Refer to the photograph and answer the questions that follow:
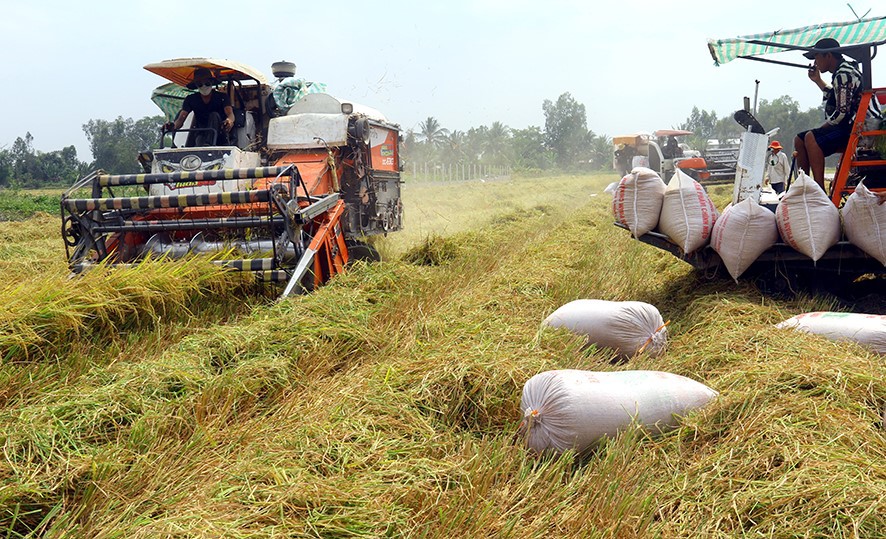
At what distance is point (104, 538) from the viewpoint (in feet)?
7.44

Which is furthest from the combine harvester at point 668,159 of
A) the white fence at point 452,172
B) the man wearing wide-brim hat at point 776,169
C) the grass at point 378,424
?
the white fence at point 452,172

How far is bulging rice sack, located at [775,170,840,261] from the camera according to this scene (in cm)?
482

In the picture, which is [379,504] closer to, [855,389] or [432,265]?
[855,389]

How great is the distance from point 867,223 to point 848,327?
1.19 meters

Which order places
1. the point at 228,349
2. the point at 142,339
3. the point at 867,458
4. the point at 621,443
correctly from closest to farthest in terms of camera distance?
the point at 867,458 → the point at 621,443 → the point at 228,349 → the point at 142,339

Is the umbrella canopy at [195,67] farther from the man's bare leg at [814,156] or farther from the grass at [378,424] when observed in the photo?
the man's bare leg at [814,156]

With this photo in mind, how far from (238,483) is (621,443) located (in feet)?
5.15

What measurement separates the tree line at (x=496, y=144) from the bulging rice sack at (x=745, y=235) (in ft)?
118

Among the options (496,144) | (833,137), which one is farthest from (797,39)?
(496,144)

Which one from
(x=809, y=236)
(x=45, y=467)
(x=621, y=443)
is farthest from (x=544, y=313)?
(x=45, y=467)

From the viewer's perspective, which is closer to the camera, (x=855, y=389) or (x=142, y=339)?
(x=855, y=389)

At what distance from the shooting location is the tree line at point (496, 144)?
48375mm

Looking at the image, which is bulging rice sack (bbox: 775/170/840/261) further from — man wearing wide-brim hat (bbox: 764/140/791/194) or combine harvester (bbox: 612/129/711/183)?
combine harvester (bbox: 612/129/711/183)

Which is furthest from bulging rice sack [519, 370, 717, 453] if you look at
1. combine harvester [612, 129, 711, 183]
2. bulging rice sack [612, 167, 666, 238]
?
combine harvester [612, 129, 711, 183]
